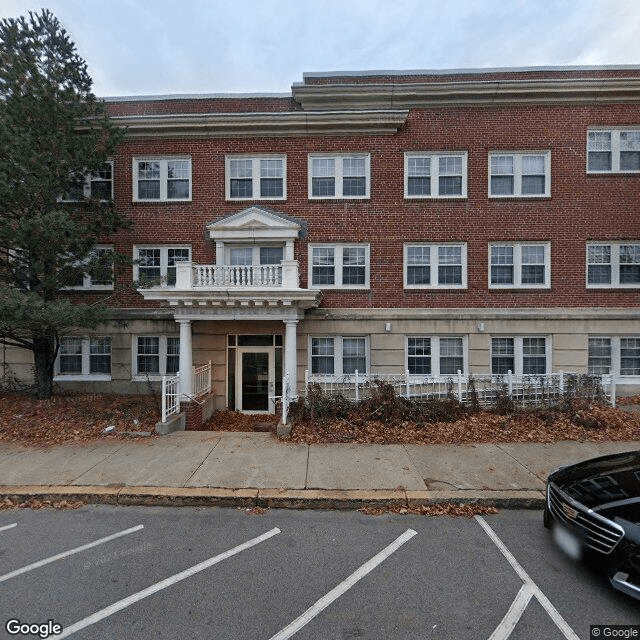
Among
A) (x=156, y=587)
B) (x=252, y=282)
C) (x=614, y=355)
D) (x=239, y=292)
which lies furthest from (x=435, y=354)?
(x=156, y=587)

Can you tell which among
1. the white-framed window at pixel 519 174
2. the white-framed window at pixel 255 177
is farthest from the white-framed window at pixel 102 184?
the white-framed window at pixel 519 174

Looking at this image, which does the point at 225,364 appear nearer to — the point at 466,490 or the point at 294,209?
the point at 294,209

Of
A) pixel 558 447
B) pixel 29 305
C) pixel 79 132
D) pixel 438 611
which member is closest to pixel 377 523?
pixel 438 611

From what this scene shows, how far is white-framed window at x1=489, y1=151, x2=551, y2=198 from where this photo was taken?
1127 cm

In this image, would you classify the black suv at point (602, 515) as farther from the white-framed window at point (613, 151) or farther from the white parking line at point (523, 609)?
the white-framed window at point (613, 151)

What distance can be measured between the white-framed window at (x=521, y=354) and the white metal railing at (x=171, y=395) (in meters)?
9.98

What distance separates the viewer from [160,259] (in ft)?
38.2

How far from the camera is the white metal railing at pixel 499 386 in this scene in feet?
29.5

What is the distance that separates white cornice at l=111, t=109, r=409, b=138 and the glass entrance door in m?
7.59

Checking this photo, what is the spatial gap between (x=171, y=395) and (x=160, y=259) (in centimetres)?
553

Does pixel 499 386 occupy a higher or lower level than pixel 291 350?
lower

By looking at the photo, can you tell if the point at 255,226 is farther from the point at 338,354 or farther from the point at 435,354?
the point at 435,354

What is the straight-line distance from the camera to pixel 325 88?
37.0 ft

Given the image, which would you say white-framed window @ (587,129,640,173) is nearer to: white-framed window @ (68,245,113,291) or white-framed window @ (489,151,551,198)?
white-framed window @ (489,151,551,198)
